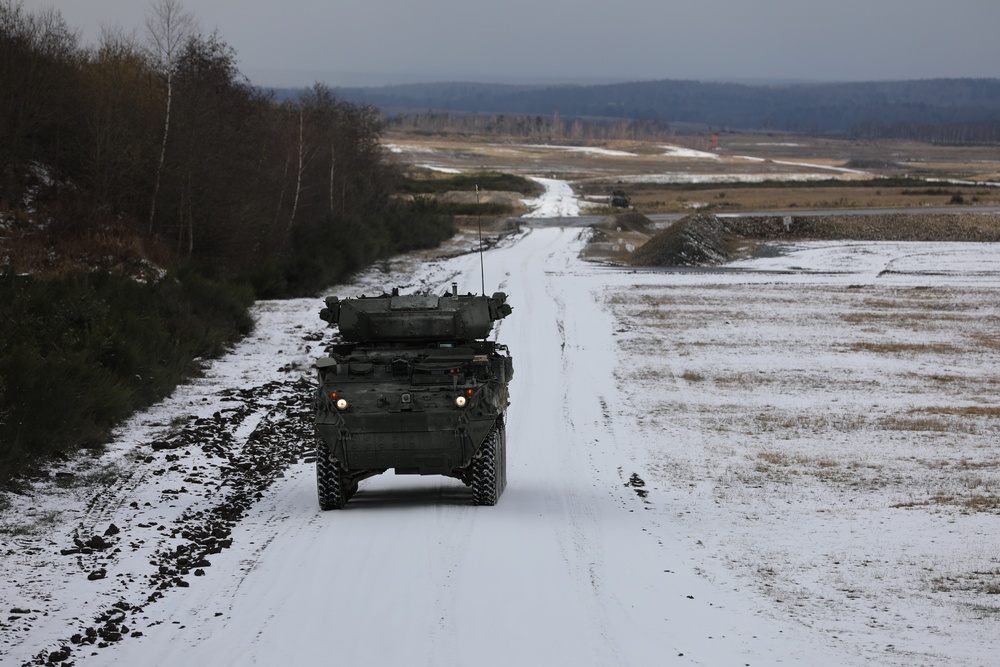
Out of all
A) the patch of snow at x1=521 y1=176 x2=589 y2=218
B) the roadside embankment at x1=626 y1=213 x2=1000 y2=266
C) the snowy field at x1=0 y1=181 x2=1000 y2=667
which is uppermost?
the snowy field at x1=0 y1=181 x2=1000 y2=667

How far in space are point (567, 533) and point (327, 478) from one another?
8.94ft

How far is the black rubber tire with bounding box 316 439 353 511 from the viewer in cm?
1331

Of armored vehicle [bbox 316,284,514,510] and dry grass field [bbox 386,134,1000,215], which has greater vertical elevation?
armored vehicle [bbox 316,284,514,510]

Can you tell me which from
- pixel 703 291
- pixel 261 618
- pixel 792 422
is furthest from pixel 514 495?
pixel 703 291

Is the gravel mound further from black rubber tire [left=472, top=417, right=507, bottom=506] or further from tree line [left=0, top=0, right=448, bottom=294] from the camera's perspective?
black rubber tire [left=472, top=417, right=507, bottom=506]

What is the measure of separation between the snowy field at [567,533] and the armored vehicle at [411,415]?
0.50 meters

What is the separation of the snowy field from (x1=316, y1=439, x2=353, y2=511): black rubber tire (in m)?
0.25

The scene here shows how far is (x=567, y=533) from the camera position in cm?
1273

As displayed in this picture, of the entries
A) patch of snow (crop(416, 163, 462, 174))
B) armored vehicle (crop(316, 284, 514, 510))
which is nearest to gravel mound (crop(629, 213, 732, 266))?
armored vehicle (crop(316, 284, 514, 510))

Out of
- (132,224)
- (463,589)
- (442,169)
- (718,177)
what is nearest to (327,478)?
(463,589)

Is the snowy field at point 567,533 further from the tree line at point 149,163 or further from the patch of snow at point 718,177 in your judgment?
the patch of snow at point 718,177

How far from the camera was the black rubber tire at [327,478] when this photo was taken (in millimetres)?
13312

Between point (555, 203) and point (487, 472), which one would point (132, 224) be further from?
point (555, 203)

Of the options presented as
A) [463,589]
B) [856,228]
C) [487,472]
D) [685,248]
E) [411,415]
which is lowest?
[856,228]
